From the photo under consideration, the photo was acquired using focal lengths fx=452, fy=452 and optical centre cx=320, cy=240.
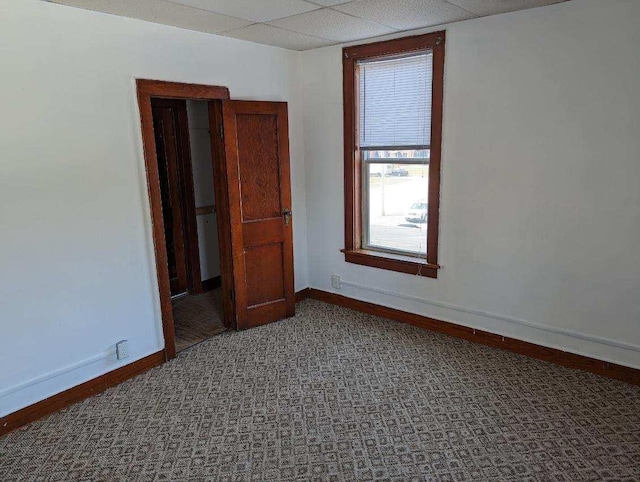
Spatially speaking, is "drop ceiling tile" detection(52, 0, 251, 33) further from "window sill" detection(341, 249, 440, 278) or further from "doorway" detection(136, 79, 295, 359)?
"window sill" detection(341, 249, 440, 278)

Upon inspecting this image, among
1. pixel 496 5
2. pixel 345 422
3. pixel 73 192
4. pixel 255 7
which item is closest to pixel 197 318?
pixel 73 192

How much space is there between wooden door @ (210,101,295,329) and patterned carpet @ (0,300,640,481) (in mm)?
614

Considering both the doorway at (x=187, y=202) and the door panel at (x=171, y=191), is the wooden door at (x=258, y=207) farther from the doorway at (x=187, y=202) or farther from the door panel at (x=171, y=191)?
the door panel at (x=171, y=191)

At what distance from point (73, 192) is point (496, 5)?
117 inches

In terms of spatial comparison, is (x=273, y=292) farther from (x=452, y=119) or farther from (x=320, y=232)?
(x=452, y=119)

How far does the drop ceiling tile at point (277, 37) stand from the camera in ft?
11.1

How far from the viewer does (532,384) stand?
119 inches

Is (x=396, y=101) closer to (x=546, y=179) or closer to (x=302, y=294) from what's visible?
(x=546, y=179)

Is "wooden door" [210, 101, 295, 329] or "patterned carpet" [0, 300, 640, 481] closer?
"patterned carpet" [0, 300, 640, 481]

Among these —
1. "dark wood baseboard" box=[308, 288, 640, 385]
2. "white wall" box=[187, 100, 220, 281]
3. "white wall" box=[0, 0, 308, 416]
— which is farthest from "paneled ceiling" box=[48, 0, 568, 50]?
"dark wood baseboard" box=[308, 288, 640, 385]

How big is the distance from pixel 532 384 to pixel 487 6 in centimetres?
251

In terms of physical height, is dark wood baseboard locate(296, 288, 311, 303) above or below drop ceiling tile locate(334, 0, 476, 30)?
below

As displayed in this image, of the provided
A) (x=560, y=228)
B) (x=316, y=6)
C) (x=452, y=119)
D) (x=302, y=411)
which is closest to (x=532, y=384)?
(x=560, y=228)

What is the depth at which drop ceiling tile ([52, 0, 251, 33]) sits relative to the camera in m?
2.68
